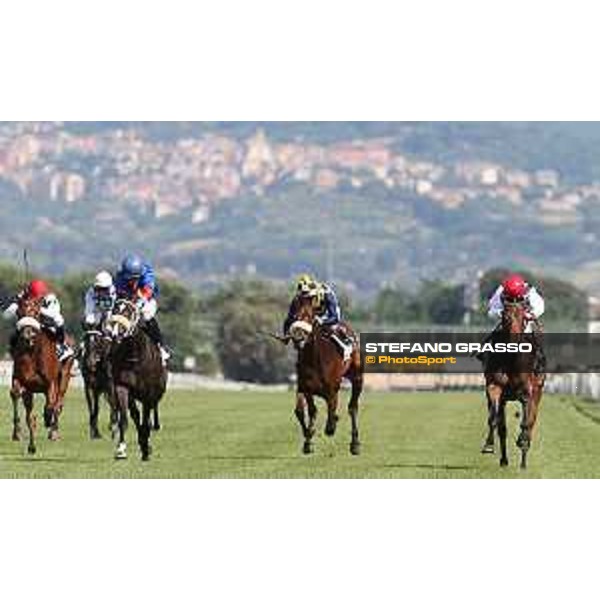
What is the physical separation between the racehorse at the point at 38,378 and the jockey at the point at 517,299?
226 inches

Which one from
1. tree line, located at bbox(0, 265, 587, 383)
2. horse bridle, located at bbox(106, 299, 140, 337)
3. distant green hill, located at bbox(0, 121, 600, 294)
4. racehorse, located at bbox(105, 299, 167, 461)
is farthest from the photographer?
distant green hill, located at bbox(0, 121, 600, 294)

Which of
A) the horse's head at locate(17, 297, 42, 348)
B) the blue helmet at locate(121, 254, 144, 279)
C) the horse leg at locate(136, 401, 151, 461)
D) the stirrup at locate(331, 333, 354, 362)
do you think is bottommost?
the horse leg at locate(136, 401, 151, 461)

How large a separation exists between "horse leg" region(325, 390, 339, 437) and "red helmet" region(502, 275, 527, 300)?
2.99 meters

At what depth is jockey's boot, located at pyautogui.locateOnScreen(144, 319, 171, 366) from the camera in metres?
20.2

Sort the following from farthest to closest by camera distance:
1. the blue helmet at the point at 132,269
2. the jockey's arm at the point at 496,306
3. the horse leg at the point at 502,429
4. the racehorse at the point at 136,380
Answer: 1. the racehorse at the point at 136,380
2. the horse leg at the point at 502,429
3. the blue helmet at the point at 132,269
4. the jockey's arm at the point at 496,306

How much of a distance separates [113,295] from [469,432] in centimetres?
557

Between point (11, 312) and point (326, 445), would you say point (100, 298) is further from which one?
point (326, 445)

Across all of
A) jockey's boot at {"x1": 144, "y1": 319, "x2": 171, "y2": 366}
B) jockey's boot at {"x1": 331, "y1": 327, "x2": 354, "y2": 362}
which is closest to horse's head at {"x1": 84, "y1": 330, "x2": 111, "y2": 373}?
jockey's boot at {"x1": 144, "y1": 319, "x2": 171, "y2": 366}

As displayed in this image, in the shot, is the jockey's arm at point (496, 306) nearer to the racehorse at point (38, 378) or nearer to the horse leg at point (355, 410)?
the horse leg at point (355, 410)

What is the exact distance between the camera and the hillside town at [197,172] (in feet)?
279

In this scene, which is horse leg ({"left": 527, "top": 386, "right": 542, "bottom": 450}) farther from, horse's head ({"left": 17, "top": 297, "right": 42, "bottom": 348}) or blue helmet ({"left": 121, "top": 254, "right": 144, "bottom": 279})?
horse's head ({"left": 17, "top": 297, "right": 42, "bottom": 348})

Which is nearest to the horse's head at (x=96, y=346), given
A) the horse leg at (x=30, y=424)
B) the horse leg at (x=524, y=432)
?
the horse leg at (x=30, y=424)

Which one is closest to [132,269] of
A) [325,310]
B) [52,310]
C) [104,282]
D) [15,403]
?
[104,282]

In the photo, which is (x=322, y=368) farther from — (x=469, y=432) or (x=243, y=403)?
(x=243, y=403)
